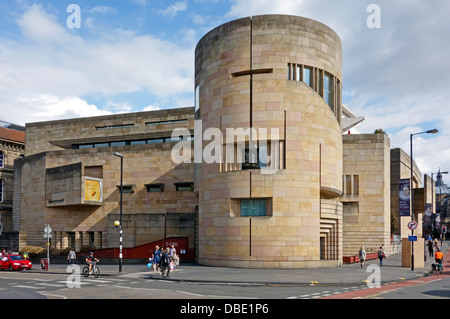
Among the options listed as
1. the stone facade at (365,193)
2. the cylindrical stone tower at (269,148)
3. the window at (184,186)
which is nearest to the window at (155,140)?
the window at (184,186)

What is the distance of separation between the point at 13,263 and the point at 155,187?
58.8ft

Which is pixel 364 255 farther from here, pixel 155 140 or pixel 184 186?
pixel 155 140

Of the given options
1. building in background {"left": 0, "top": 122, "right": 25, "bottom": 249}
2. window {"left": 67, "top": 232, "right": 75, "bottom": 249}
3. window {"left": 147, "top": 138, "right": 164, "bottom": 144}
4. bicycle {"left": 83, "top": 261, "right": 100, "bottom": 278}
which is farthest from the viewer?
building in background {"left": 0, "top": 122, "right": 25, "bottom": 249}

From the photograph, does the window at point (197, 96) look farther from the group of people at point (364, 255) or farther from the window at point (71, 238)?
the window at point (71, 238)

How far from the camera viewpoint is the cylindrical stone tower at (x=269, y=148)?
35.2 metres

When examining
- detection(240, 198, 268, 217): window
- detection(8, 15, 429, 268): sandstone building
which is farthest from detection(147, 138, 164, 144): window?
detection(240, 198, 268, 217): window

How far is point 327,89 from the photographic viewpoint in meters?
38.9

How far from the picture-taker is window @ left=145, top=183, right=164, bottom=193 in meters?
52.3

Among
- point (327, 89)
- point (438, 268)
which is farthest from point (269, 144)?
point (438, 268)

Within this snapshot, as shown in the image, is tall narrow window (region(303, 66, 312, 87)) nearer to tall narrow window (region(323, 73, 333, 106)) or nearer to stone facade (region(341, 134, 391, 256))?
tall narrow window (region(323, 73, 333, 106))

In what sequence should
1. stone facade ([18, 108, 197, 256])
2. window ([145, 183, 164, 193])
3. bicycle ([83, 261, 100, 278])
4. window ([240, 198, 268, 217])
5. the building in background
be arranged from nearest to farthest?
bicycle ([83, 261, 100, 278])
window ([240, 198, 268, 217])
stone facade ([18, 108, 197, 256])
window ([145, 183, 164, 193])
the building in background
